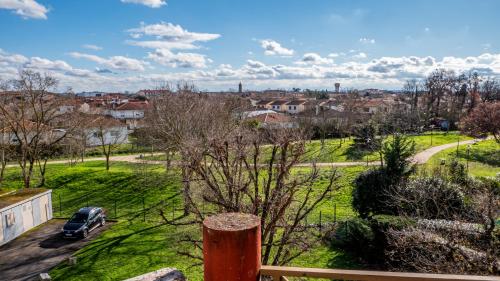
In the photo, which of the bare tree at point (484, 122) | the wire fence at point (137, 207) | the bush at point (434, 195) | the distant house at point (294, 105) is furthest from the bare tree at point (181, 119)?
the distant house at point (294, 105)

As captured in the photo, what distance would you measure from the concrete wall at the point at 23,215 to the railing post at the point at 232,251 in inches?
814

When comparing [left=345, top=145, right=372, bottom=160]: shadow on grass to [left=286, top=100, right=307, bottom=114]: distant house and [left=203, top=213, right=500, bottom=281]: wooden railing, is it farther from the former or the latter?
[left=286, top=100, right=307, bottom=114]: distant house

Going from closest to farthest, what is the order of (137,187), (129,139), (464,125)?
(137,187)
(464,125)
(129,139)

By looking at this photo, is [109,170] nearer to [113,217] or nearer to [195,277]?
[113,217]

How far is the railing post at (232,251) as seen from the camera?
103 inches

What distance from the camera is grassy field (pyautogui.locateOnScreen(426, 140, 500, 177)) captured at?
27819 millimetres

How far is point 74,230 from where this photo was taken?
64.4 feet

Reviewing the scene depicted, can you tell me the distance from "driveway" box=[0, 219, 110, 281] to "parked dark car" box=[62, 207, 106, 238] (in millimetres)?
298

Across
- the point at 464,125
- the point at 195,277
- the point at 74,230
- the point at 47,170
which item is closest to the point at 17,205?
the point at 74,230

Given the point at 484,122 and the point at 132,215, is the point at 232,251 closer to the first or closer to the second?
the point at 132,215

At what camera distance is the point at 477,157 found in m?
33.1

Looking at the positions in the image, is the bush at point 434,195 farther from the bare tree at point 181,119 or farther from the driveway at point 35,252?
the driveway at point 35,252

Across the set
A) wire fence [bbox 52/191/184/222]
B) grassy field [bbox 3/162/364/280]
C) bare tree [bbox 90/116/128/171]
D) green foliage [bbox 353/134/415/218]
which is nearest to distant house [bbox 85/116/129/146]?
bare tree [bbox 90/116/128/171]

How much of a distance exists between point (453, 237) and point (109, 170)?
2856cm
